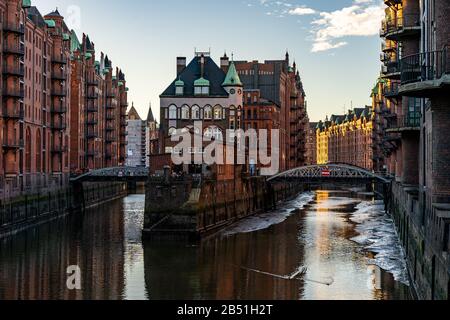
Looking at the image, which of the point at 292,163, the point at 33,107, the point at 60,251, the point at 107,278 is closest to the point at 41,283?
the point at 107,278

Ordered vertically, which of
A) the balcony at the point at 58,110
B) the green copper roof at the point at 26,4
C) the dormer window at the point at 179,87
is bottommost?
the balcony at the point at 58,110

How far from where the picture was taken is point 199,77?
308 ft

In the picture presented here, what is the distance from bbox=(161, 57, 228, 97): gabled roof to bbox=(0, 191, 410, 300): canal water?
90.7ft

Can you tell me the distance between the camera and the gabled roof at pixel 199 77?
92812mm

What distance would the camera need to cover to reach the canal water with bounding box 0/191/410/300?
35.9 metres

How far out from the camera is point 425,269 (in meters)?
28.2

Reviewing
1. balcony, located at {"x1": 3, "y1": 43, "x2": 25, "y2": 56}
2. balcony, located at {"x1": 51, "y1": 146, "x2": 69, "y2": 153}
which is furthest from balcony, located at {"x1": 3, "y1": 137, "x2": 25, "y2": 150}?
balcony, located at {"x1": 51, "y1": 146, "x2": 69, "y2": 153}

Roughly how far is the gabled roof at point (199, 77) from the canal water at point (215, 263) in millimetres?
27653

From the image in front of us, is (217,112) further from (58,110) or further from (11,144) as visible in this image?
(11,144)

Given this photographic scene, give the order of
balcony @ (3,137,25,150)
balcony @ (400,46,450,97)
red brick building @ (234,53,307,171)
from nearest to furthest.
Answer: balcony @ (400,46,450,97)
balcony @ (3,137,25,150)
red brick building @ (234,53,307,171)

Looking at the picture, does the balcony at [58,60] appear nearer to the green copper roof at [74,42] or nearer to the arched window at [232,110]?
the green copper roof at [74,42]

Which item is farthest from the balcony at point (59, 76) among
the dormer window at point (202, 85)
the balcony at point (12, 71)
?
the balcony at point (12, 71)

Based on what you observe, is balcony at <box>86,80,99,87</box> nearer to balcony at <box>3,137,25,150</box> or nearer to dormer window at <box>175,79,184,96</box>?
dormer window at <box>175,79,184,96</box>

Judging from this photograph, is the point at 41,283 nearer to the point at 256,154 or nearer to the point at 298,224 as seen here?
the point at 298,224
